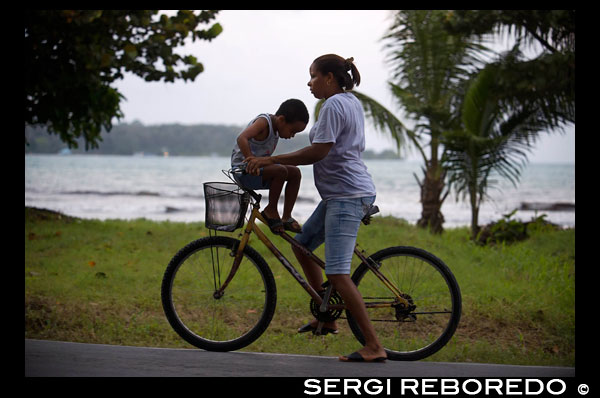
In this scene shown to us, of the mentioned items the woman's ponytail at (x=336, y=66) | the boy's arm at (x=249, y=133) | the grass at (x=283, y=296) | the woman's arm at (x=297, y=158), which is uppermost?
the woman's ponytail at (x=336, y=66)

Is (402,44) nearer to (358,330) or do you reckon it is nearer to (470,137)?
(470,137)

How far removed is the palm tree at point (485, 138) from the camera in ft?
36.2

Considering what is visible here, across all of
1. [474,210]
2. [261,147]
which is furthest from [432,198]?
[261,147]

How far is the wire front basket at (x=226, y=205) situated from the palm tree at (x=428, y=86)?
304 inches

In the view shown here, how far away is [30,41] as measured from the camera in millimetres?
5316

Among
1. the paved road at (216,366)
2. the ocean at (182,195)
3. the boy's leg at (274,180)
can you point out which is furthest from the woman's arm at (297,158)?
the ocean at (182,195)

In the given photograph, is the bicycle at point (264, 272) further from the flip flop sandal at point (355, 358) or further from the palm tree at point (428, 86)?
the palm tree at point (428, 86)

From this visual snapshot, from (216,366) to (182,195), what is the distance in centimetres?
2950

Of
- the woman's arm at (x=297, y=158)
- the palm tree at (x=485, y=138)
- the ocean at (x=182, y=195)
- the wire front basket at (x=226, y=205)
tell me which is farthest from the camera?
the ocean at (x=182, y=195)

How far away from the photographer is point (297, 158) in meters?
3.90

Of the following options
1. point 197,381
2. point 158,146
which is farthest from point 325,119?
point 158,146
